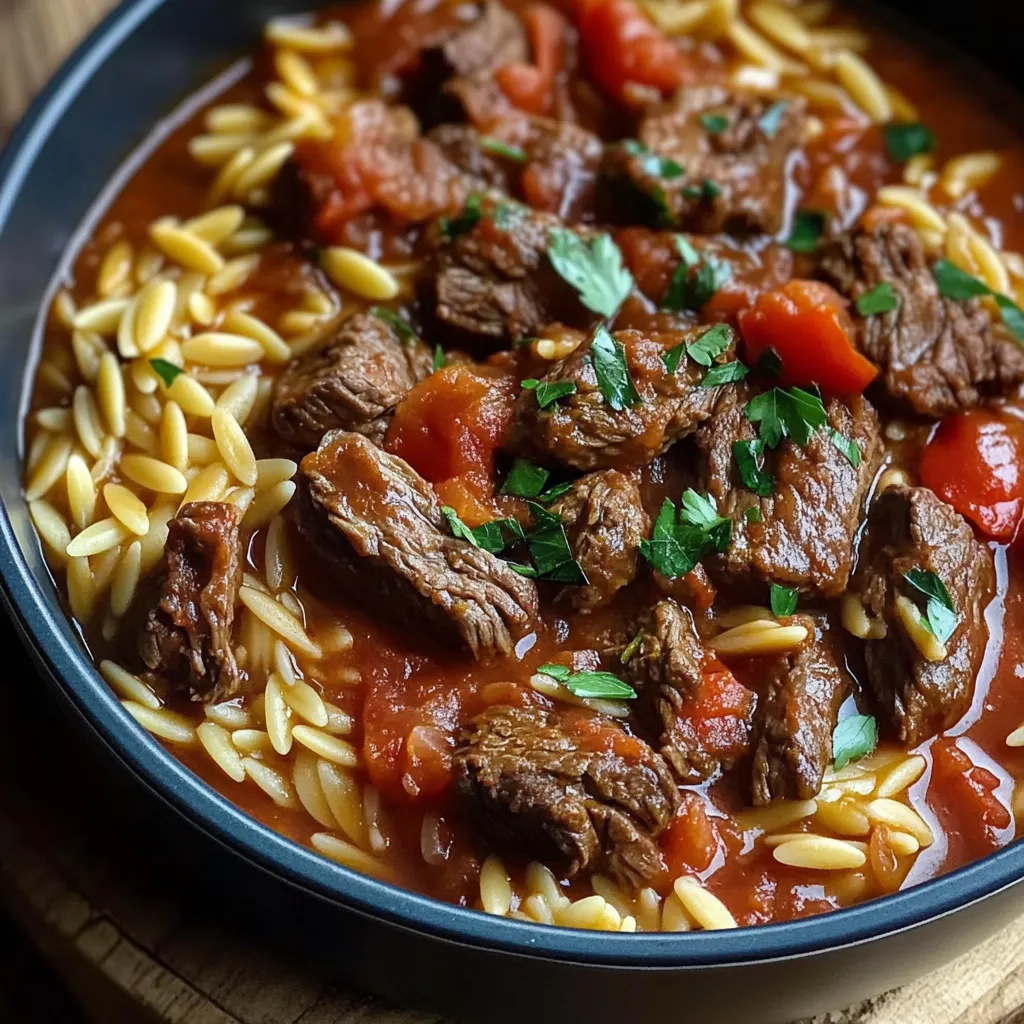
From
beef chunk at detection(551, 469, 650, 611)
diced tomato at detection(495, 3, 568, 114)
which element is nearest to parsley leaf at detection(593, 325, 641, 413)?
beef chunk at detection(551, 469, 650, 611)

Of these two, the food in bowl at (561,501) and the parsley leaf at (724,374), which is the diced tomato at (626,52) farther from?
the parsley leaf at (724,374)

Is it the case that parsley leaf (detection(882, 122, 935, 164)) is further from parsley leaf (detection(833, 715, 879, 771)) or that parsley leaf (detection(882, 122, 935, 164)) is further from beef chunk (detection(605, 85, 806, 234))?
parsley leaf (detection(833, 715, 879, 771))

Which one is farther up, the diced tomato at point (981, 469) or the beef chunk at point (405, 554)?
the beef chunk at point (405, 554)

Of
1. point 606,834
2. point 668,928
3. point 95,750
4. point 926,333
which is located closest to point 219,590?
point 95,750

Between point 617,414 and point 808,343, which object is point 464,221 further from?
point 808,343

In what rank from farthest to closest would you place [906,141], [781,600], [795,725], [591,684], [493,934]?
[906,141], [781,600], [591,684], [795,725], [493,934]

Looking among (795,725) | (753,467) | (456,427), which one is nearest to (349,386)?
(456,427)

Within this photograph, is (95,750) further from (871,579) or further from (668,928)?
(871,579)

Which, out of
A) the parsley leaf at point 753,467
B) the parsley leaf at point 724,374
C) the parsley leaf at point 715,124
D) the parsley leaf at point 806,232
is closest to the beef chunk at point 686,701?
the parsley leaf at point 753,467
